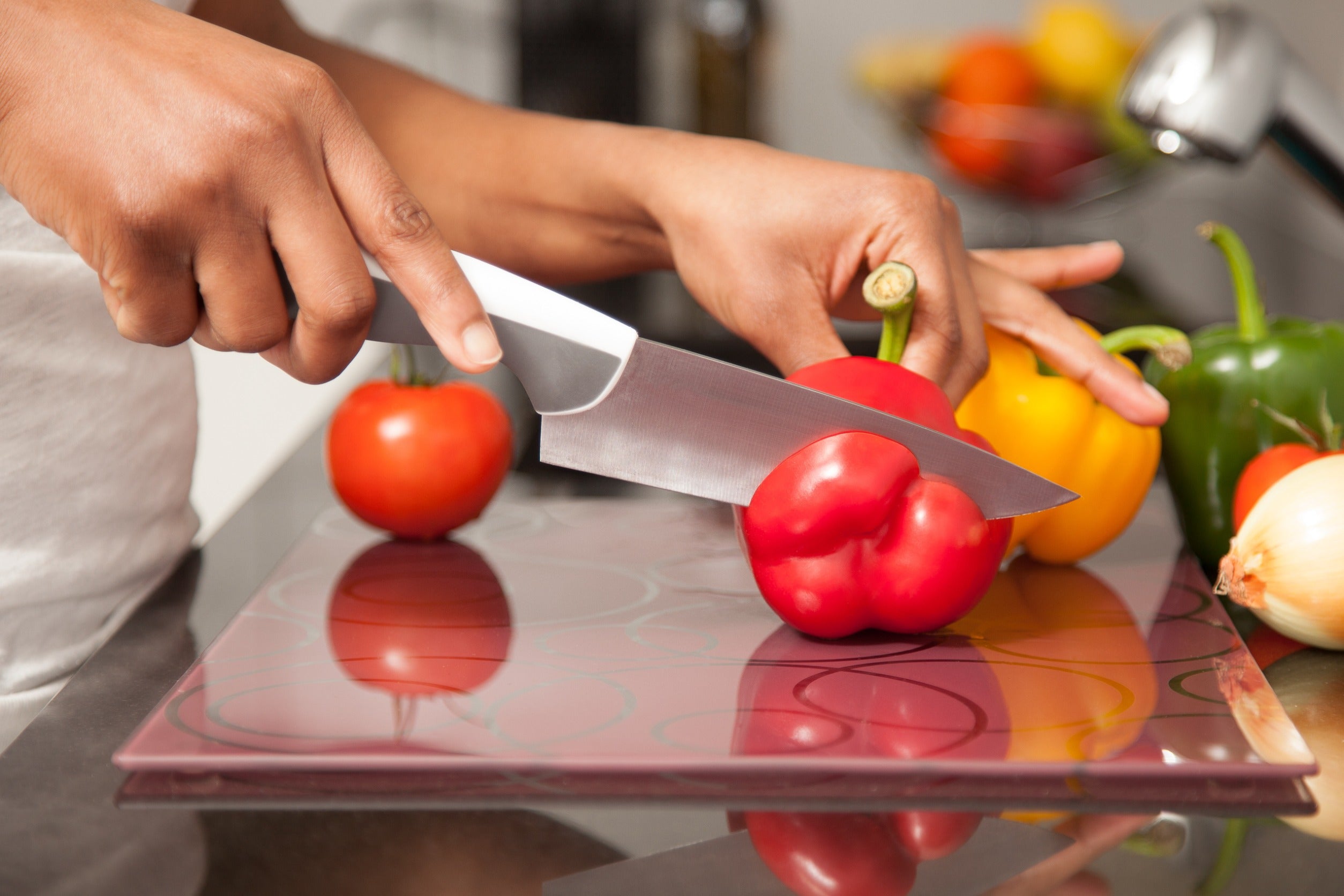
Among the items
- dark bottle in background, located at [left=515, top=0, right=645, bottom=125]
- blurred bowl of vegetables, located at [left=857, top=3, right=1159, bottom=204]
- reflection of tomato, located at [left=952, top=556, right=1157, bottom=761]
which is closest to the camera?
reflection of tomato, located at [left=952, top=556, right=1157, bottom=761]

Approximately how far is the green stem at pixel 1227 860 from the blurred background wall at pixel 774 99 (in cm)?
175

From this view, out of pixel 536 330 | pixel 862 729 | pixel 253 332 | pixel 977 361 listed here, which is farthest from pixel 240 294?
pixel 977 361

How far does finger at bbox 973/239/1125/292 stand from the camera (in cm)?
96

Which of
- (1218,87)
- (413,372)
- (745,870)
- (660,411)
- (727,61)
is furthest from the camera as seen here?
(727,61)

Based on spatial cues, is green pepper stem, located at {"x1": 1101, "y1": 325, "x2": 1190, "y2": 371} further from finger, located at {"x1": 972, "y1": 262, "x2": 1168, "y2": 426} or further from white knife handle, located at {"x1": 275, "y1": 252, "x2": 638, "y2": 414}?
white knife handle, located at {"x1": 275, "y1": 252, "x2": 638, "y2": 414}

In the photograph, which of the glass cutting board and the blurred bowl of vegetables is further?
the blurred bowl of vegetables

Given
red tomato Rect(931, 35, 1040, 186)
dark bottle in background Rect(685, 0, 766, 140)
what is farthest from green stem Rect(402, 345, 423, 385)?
dark bottle in background Rect(685, 0, 766, 140)

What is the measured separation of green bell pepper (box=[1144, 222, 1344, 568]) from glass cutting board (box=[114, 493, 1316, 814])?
5 cm

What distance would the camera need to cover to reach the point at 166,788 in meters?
0.53

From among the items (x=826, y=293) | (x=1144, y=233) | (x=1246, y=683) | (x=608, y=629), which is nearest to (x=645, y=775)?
(x=608, y=629)

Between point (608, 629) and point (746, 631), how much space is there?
3.2 inches

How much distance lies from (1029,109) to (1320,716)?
178cm

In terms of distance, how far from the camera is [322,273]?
606 millimetres

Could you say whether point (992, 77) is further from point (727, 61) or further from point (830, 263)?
point (830, 263)
